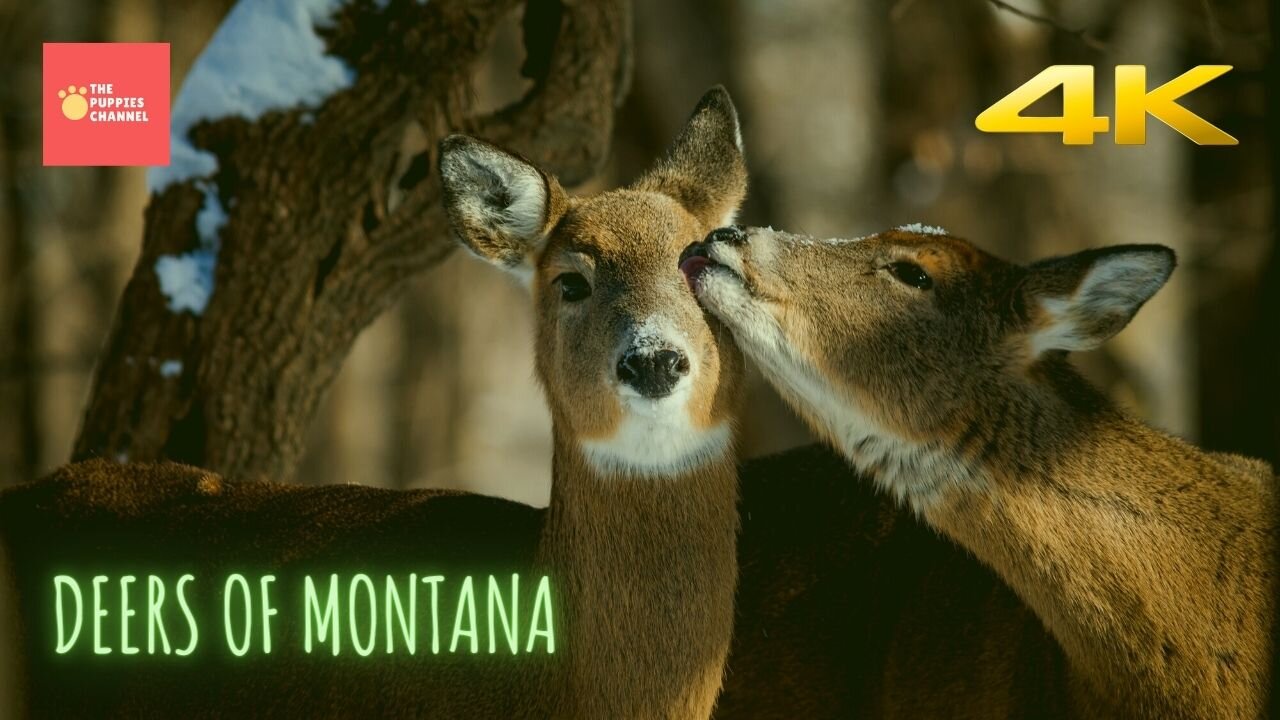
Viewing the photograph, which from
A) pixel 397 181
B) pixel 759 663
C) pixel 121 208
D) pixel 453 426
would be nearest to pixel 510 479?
pixel 453 426

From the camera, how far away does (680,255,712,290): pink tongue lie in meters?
4.91

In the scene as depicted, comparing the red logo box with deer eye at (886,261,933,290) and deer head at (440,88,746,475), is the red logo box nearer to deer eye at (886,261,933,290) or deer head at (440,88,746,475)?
deer head at (440,88,746,475)

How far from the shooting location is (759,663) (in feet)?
18.0

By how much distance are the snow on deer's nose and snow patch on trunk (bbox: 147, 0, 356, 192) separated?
2736 mm

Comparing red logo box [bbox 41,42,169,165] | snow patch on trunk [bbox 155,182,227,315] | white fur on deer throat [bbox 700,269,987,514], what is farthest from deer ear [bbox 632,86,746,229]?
red logo box [bbox 41,42,169,165]

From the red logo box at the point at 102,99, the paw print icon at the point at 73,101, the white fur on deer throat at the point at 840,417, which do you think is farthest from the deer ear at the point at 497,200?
the paw print icon at the point at 73,101

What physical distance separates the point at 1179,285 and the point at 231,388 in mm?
10345

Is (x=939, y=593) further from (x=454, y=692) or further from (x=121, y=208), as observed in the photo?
(x=121, y=208)

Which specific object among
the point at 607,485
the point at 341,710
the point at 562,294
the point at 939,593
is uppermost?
the point at 562,294

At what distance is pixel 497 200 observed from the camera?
17.8 ft

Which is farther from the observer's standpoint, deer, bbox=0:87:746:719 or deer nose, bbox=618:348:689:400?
deer, bbox=0:87:746:719

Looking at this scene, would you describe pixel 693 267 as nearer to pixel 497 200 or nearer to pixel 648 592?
pixel 497 200

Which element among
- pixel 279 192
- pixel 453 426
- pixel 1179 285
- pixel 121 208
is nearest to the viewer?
pixel 279 192

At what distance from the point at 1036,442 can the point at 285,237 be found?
3.50m
